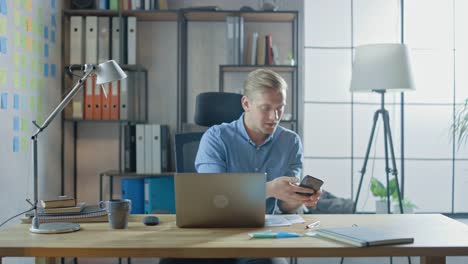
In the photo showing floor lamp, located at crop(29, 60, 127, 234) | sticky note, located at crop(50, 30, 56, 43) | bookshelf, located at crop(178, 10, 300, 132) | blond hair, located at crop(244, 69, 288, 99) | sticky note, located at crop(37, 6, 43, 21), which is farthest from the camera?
bookshelf, located at crop(178, 10, 300, 132)

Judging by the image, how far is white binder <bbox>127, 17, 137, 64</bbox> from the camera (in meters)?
3.87

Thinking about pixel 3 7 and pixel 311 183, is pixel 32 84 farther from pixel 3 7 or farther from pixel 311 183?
pixel 311 183

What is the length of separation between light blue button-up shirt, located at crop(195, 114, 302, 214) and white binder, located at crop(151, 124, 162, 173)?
166 cm

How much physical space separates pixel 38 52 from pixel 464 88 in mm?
3316

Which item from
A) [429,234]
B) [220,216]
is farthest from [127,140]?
[429,234]

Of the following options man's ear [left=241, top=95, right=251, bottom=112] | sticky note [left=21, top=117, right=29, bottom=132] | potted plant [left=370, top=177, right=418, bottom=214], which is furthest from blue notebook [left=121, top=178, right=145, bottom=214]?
man's ear [left=241, top=95, right=251, bottom=112]

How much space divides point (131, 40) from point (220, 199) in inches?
98.6

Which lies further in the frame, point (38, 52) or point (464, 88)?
point (464, 88)

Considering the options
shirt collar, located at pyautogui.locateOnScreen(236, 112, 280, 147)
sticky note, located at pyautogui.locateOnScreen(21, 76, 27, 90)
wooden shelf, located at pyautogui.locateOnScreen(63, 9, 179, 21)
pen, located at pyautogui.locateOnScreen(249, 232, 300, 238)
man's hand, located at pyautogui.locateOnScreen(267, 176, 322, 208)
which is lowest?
pen, located at pyautogui.locateOnScreen(249, 232, 300, 238)

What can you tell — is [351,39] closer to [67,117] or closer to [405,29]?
[405,29]

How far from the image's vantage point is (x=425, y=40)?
4.36 metres

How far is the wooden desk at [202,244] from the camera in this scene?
1432 mm

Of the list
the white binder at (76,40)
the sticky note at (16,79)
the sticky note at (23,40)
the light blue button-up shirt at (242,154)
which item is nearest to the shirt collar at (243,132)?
the light blue button-up shirt at (242,154)

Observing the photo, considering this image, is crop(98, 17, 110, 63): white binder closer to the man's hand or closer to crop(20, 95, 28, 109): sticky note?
crop(20, 95, 28, 109): sticky note
